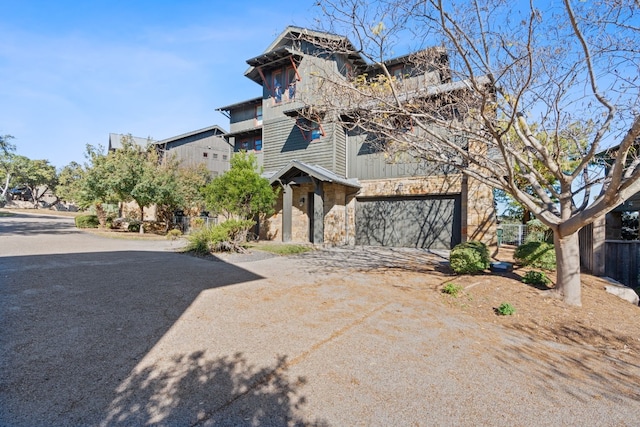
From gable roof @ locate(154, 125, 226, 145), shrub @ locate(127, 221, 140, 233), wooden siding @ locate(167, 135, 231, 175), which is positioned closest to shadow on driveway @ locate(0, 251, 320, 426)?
shrub @ locate(127, 221, 140, 233)

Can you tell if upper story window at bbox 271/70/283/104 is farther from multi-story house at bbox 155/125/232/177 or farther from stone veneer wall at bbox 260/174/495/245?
multi-story house at bbox 155/125/232/177

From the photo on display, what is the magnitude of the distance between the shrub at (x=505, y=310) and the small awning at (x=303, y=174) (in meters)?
7.74

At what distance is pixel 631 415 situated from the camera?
2254 mm

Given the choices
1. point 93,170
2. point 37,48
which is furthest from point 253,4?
point 93,170

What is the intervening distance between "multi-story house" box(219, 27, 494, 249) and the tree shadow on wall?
908 centimetres

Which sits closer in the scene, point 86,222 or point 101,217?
point 86,222

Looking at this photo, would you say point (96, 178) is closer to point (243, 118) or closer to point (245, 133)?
point (245, 133)

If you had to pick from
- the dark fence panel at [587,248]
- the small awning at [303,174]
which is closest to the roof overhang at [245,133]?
the small awning at [303,174]

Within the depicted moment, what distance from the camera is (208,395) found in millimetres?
2314

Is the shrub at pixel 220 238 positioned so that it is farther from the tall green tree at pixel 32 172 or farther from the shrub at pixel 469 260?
the tall green tree at pixel 32 172

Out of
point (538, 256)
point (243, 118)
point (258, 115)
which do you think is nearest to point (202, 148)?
point (243, 118)

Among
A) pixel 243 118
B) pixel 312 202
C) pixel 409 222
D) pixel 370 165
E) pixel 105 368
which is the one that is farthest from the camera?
pixel 243 118

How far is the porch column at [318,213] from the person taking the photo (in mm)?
12109

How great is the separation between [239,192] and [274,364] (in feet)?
26.7
